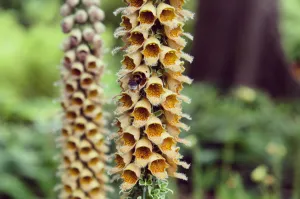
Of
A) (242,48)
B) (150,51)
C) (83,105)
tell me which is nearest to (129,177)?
(150,51)

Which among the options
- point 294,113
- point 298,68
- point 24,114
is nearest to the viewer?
point 298,68

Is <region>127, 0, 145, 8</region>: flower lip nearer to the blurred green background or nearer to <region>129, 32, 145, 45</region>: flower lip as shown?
<region>129, 32, 145, 45</region>: flower lip

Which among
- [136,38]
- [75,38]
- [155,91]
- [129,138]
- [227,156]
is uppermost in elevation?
[227,156]

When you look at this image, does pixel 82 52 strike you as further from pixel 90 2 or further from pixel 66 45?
pixel 90 2

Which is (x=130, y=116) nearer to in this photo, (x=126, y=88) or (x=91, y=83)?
(x=126, y=88)

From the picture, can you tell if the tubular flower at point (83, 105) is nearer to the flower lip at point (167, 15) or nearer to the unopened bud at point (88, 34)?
the unopened bud at point (88, 34)

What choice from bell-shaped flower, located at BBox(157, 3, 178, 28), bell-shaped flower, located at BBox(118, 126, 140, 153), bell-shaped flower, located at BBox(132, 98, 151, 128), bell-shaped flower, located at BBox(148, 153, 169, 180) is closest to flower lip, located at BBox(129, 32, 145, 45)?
bell-shaped flower, located at BBox(157, 3, 178, 28)

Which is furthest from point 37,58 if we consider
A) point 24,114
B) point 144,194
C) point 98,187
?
point 144,194
